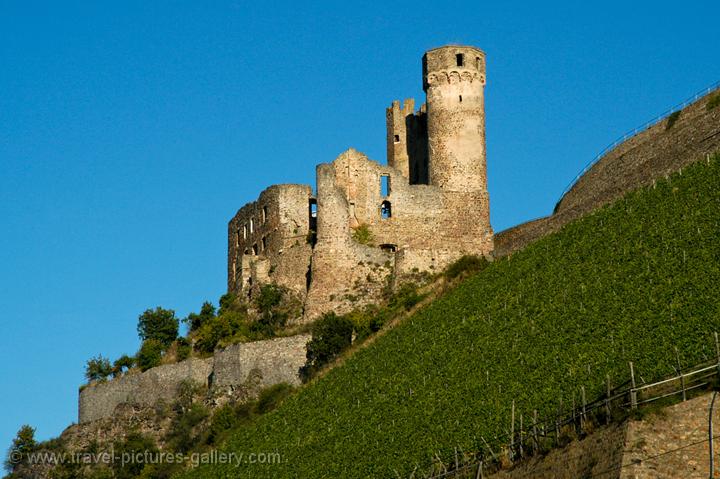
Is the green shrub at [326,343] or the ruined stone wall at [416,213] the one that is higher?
the ruined stone wall at [416,213]

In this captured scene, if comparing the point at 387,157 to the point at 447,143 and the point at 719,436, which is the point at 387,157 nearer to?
the point at 447,143

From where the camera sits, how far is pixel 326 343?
4462 cm

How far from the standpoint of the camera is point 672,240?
34.1 meters

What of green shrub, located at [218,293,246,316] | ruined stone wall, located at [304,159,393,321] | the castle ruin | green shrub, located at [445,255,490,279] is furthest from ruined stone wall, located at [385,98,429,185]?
green shrub, located at [218,293,246,316]

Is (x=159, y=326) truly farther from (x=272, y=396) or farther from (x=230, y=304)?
(x=272, y=396)

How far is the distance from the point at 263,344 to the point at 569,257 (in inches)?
466

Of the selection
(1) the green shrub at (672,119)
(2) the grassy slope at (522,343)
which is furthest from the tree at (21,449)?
(1) the green shrub at (672,119)

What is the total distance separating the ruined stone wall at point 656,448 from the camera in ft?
77.0

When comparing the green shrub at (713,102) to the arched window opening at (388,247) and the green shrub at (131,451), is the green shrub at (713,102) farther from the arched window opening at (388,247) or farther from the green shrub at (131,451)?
the green shrub at (131,451)

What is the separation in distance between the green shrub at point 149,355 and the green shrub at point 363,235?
7.69 m

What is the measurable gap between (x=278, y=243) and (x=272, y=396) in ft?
29.1

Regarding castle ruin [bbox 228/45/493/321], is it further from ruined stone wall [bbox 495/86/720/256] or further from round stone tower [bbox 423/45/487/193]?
ruined stone wall [bbox 495/86/720/256]

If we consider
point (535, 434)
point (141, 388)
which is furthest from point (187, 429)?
point (535, 434)

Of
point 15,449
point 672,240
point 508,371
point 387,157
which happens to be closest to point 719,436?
point 508,371
